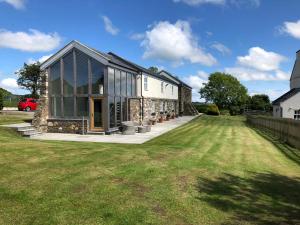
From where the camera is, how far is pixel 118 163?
1063cm

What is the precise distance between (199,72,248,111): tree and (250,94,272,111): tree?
17.7 feet

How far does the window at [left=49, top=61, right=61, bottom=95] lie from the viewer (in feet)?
75.6

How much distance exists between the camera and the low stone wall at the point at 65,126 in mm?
22391

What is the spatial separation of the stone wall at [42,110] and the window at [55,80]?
0.37m

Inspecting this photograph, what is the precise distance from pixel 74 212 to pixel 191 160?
6.08m

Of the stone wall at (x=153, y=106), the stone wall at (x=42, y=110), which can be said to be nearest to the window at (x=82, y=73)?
the stone wall at (x=42, y=110)

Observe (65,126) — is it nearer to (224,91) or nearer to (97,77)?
(97,77)

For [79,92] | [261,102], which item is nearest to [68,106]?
[79,92]

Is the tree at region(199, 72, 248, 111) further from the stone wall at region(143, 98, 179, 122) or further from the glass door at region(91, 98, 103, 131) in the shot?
the glass door at region(91, 98, 103, 131)

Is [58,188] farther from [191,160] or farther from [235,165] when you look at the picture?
[235,165]

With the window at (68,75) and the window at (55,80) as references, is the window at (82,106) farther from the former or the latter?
the window at (55,80)

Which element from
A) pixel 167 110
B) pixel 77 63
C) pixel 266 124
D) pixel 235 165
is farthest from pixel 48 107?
pixel 167 110

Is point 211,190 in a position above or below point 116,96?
below

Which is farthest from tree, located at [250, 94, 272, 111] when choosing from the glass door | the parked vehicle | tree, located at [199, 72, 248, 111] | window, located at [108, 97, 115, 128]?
the glass door
